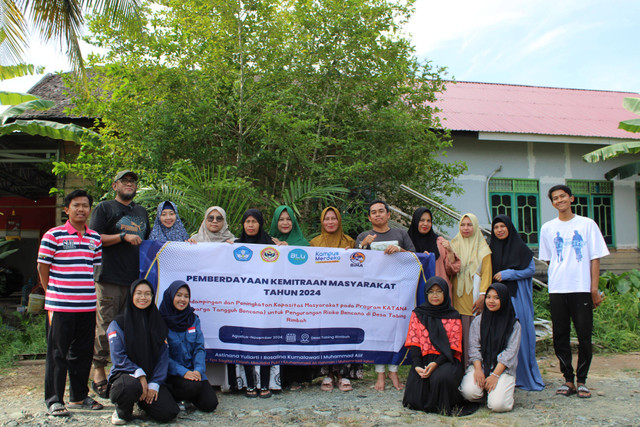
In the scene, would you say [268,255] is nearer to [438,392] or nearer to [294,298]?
[294,298]

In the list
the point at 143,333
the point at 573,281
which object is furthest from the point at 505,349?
the point at 143,333

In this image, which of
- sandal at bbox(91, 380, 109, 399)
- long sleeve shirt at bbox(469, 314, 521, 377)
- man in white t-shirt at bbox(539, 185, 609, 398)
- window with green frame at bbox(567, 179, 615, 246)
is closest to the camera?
long sleeve shirt at bbox(469, 314, 521, 377)

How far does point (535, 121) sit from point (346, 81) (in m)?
6.02

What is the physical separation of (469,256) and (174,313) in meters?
2.63

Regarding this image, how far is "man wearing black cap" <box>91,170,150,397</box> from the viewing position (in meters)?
4.02

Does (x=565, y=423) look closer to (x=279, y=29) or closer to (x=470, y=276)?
(x=470, y=276)

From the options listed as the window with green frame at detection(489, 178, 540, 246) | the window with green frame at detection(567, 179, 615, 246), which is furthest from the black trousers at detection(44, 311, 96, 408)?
the window with green frame at detection(567, 179, 615, 246)

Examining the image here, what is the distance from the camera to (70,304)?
140 inches

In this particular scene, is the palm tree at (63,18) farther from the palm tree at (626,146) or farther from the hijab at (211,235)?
the palm tree at (626,146)

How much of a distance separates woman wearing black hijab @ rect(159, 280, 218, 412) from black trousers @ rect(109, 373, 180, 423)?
0.16 meters

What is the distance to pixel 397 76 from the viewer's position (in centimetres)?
653

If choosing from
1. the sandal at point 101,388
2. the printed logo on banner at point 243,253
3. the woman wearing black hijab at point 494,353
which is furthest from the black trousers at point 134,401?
the woman wearing black hijab at point 494,353

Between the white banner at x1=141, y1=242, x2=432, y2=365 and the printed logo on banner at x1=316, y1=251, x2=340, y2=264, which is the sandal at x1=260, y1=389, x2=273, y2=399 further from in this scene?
the printed logo on banner at x1=316, y1=251, x2=340, y2=264

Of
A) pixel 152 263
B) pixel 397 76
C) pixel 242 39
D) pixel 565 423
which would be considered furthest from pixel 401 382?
pixel 242 39
